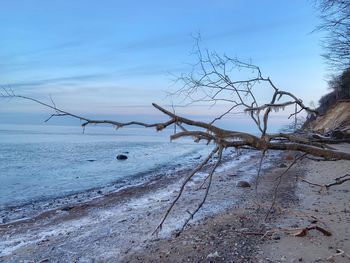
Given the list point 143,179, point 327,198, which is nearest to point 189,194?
point 327,198

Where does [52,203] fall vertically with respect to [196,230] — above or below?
below

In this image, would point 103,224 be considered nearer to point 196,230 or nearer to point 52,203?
point 196,230

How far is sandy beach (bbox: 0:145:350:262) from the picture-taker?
657cm

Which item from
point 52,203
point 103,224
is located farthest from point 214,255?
point 52,203

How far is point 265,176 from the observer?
1662 centimetres

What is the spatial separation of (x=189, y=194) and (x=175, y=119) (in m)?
9.15

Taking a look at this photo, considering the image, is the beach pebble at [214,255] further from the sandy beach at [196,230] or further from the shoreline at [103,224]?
the shoreline at [103,224]

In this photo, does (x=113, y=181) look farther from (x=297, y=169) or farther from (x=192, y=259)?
(x=192, y=259)

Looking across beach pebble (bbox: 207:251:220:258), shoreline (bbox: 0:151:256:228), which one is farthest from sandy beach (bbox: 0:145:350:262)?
shoreline (bbox: 0:151:256:228)

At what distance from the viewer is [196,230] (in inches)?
310

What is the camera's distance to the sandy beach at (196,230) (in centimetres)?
657

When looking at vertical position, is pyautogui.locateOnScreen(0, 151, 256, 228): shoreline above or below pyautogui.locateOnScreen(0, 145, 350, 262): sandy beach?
below

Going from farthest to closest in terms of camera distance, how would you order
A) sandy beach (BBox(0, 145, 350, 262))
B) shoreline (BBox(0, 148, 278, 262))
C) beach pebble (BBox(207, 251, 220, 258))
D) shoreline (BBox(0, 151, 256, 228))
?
shoreline (BBox(0, 151, 256, 228)) < shoreline (BBox(0, 148, 278, 262)) < sandy beach (BBox(0, 145, 350, 262)) < beach pebble (BBox(207, 251, 220, 258))

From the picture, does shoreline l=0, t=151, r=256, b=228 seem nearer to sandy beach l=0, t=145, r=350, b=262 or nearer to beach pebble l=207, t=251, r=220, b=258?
sandy beach l=0, t=145, r=350, b=262
